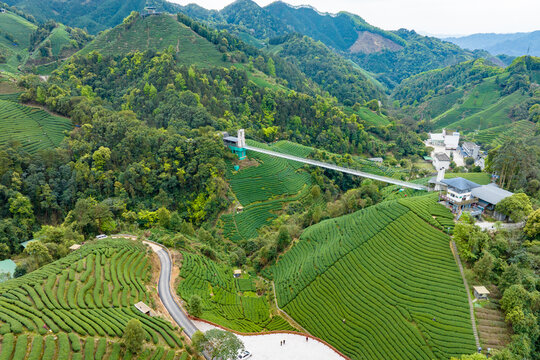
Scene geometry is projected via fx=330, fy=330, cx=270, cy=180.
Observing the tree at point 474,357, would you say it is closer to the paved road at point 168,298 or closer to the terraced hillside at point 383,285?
the terraced hillside at point 383,285

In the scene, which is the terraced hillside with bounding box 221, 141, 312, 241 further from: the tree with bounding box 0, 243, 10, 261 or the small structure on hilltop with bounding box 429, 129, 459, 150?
the small structure on hilltop with bounding box 429, 129, 459, 150

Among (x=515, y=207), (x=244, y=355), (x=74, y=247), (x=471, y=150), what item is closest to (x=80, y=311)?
(x=244, y=355)

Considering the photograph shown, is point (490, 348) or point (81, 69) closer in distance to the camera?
point (490, 348)

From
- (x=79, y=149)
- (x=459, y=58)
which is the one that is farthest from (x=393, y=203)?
(x=459, y=58)

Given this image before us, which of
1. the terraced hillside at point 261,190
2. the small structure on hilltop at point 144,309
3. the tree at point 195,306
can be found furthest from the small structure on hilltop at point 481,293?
the terraced hillside at point 261,190

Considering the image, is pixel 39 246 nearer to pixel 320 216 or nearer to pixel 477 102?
pixel 320 216

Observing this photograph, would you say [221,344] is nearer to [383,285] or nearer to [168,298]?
[168,298]
